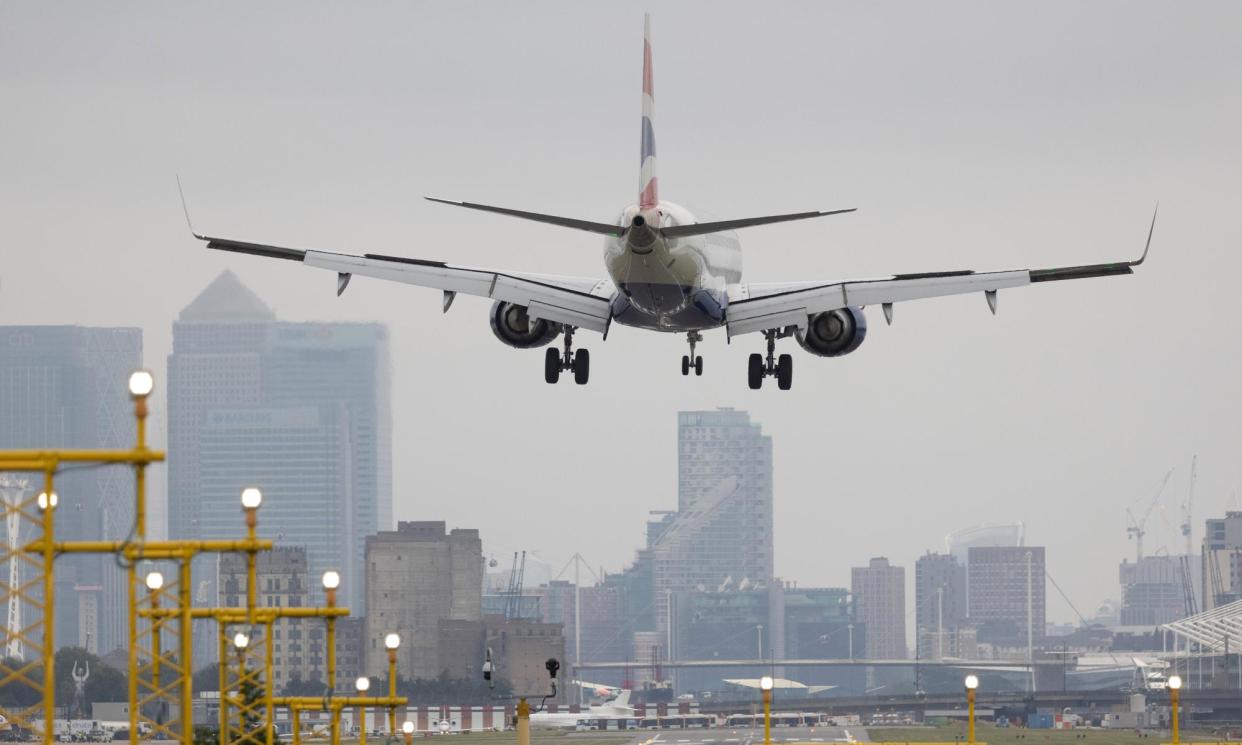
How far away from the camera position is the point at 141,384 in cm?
4419

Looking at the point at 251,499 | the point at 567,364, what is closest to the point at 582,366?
the point at 567,364

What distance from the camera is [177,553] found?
54219mm

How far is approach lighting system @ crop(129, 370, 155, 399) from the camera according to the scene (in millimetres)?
44031

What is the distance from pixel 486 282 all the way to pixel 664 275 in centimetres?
938

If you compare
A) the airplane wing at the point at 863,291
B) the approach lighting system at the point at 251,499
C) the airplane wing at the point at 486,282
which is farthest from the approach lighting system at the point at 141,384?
the airplane wing at the point at 863,291

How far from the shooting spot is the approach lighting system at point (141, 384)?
44031 mm

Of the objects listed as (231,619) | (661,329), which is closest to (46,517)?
(231,619)

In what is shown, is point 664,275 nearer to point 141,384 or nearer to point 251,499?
point 251,499

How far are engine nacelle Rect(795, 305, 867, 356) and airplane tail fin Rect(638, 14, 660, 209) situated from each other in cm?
890

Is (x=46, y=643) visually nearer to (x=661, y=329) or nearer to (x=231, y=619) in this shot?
(x=231, y=619)

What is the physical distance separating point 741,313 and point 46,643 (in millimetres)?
59636

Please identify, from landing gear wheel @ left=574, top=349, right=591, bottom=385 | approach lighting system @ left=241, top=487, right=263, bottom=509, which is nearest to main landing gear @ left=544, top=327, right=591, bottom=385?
landing gear wheel @ left=574, top=349, right=591, bottom=385

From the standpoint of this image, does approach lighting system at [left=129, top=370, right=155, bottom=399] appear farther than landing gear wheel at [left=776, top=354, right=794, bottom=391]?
No

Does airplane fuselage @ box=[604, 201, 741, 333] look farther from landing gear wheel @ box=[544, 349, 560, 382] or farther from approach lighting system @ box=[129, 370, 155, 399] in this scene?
approach lighting system @ box=[129, 370, 155, 399]
